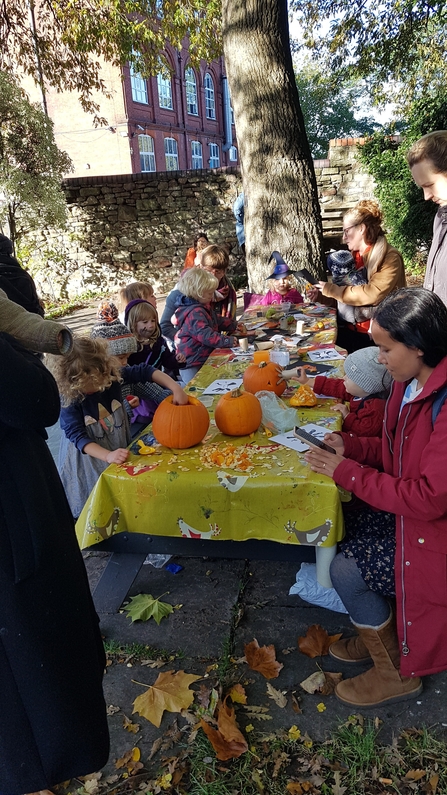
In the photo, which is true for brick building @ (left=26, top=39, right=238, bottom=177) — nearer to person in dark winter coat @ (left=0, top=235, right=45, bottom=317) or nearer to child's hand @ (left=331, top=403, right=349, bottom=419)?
person in dark winter coat @ (left=0, top=235, right=45, bottom=317)

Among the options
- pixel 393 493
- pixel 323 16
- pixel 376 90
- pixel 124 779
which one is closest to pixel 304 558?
pixel 393 493

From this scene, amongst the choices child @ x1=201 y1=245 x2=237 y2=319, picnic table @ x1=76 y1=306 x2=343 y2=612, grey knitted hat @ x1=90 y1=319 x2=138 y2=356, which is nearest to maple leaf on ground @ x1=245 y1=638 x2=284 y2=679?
picnic table @ x1=76 y1=306 x2=343 y2=612

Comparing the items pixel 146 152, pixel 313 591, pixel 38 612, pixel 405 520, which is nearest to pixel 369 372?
pixel 405 520

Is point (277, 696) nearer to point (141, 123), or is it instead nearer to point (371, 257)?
point (371, 257)

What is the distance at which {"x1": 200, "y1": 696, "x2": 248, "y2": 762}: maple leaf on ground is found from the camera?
6.32 feet

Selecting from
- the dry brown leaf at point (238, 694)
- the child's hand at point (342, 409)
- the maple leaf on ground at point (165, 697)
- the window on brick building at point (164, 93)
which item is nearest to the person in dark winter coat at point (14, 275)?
the child's hand at point (342, 409)

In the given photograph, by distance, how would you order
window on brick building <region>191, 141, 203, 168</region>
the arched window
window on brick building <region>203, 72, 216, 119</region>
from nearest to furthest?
the arched window → window on brick building <region>191, 141, 203, 168</region> → window on brick building <region>203, 72, 216, 119</region>

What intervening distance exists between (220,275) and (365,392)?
10.8 feet

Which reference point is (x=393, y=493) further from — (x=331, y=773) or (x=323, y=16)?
(x=323, y=16)

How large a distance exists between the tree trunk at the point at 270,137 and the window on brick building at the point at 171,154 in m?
22.5

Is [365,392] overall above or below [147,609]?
above

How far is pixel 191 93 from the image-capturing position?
29.5 metres

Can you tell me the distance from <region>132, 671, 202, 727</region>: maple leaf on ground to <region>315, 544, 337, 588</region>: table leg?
2.42 feet

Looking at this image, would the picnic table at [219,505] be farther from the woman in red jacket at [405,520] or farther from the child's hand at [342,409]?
the child's hand at [342,409]
